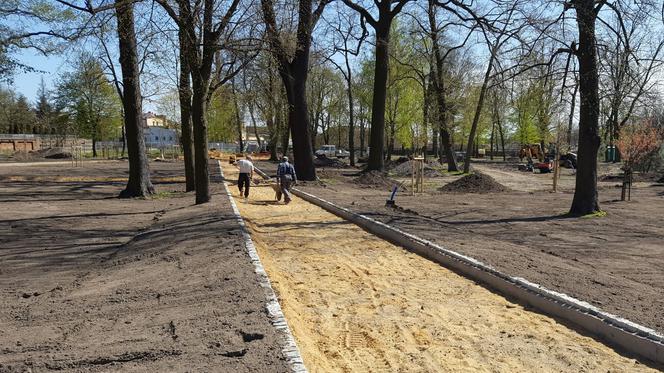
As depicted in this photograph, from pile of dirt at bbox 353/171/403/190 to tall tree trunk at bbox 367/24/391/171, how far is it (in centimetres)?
75

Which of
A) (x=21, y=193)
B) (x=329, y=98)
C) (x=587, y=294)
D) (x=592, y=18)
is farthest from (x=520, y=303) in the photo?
(x=329, y=98)

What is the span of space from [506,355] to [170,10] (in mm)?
11865

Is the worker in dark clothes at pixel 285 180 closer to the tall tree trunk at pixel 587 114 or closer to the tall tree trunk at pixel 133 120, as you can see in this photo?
the tall tree trunk at pixel 133 120

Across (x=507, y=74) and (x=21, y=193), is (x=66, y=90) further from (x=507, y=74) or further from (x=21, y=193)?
(x=507, y=74)

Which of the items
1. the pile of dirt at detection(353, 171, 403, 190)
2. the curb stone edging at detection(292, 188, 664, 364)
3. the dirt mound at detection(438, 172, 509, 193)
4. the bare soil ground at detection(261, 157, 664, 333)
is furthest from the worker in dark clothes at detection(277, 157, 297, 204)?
the dirt mound at detection(438, 172, 509, 193)

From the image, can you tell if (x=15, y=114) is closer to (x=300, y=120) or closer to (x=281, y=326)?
(x=300, y=120)

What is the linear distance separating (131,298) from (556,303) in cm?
496

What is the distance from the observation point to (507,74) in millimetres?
14961

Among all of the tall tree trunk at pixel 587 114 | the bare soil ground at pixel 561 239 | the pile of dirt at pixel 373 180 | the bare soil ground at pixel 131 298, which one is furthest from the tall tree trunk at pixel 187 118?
the tall tree trunk at pixel 587 114

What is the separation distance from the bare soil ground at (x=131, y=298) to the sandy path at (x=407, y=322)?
64cm

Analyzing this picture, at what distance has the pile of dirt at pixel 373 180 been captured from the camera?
26.2 metres

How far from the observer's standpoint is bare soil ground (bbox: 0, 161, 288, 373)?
14.4 ft

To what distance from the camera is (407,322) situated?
230 inches

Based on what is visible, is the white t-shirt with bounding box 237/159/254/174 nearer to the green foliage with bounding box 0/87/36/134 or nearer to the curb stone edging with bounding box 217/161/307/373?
the curb stone edging with bounding box 217/161/307/373
